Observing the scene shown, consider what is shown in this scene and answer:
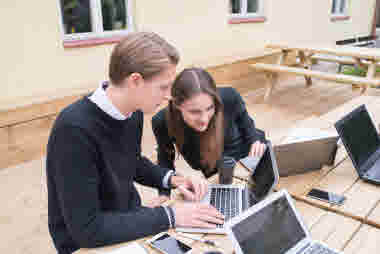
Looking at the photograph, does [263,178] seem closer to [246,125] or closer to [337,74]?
[246,125]

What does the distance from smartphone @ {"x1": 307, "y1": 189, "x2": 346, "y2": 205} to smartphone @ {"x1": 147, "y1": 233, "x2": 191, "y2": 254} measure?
2.11 feet

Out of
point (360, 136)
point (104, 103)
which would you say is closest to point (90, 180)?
point (104, 103)

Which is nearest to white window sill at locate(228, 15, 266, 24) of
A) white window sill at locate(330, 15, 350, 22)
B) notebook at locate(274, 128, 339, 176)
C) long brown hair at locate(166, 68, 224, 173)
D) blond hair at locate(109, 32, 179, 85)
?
white window sill at locate(330, 15, 350, 22)

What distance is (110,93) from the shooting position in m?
1.23

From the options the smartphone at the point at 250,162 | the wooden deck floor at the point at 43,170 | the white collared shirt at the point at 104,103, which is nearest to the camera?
the white collared shirt at the point at 104,103

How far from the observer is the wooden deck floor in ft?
7.65

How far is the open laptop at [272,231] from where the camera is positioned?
0.94m

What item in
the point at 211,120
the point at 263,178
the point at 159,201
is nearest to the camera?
the point at 263,178

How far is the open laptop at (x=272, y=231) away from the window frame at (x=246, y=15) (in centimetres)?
480

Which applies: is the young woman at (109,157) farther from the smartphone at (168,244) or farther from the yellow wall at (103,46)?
the yellow wall at (103,46)

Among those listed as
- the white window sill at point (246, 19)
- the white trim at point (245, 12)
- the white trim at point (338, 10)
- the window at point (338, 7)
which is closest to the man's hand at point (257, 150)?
the white window sill at point (246, 19)

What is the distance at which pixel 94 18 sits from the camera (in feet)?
12.8

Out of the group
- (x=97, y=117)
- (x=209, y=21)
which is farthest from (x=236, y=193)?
(x=209, y=21)

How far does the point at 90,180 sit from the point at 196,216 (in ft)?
1.31
